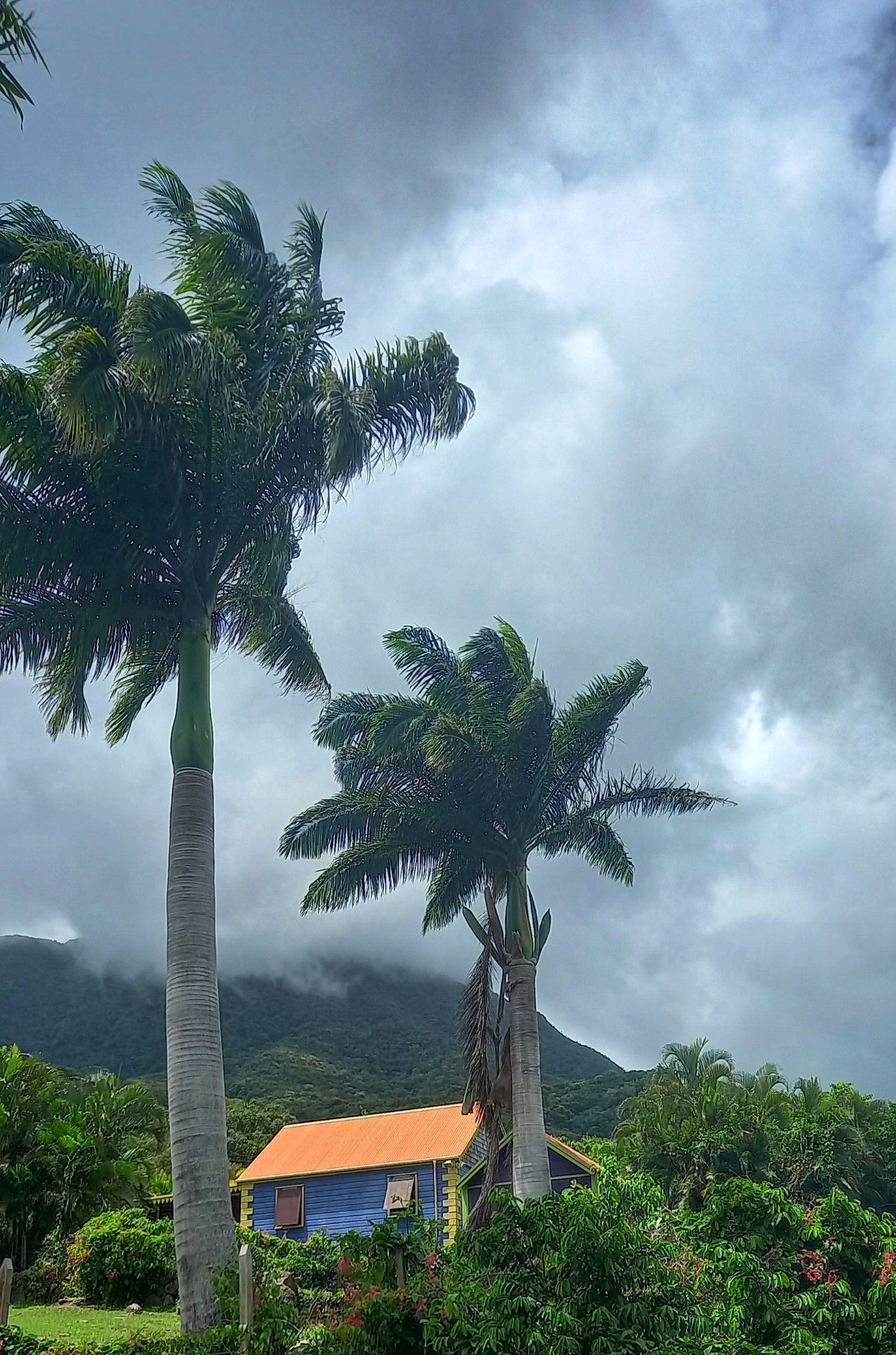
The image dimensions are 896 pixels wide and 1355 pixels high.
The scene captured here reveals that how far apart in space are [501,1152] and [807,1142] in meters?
13.6

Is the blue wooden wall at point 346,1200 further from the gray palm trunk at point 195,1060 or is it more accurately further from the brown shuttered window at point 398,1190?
the gray palm trunk at point 195,1060

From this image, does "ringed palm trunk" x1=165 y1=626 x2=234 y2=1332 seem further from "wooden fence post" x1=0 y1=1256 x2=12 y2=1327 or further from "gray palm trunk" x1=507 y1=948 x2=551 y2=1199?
"gray palm trunk" x1=507 y1=948 x2=551 y2=1199

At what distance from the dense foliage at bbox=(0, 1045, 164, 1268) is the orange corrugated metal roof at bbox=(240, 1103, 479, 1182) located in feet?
24.1

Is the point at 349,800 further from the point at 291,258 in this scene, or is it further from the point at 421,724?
the point at 291,258

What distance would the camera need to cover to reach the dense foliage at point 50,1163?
2189 cm

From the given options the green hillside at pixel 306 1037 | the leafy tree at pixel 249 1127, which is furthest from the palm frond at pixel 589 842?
the green hillside at pixel 306 1037

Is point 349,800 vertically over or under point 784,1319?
over

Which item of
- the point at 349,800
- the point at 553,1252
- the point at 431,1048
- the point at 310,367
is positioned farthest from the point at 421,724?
the point at 431,1048

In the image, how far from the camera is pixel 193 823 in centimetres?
1366

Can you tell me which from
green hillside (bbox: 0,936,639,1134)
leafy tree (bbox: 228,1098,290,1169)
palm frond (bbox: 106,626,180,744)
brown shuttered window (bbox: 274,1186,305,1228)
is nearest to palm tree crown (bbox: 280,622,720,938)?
palm frond (bbox: 106,626,180,744)

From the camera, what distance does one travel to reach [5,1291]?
11352 mm

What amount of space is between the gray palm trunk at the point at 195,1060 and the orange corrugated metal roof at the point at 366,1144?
2018cm

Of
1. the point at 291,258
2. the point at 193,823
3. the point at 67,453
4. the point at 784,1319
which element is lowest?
the point at 784,1319

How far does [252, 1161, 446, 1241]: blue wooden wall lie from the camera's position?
30688 mm
